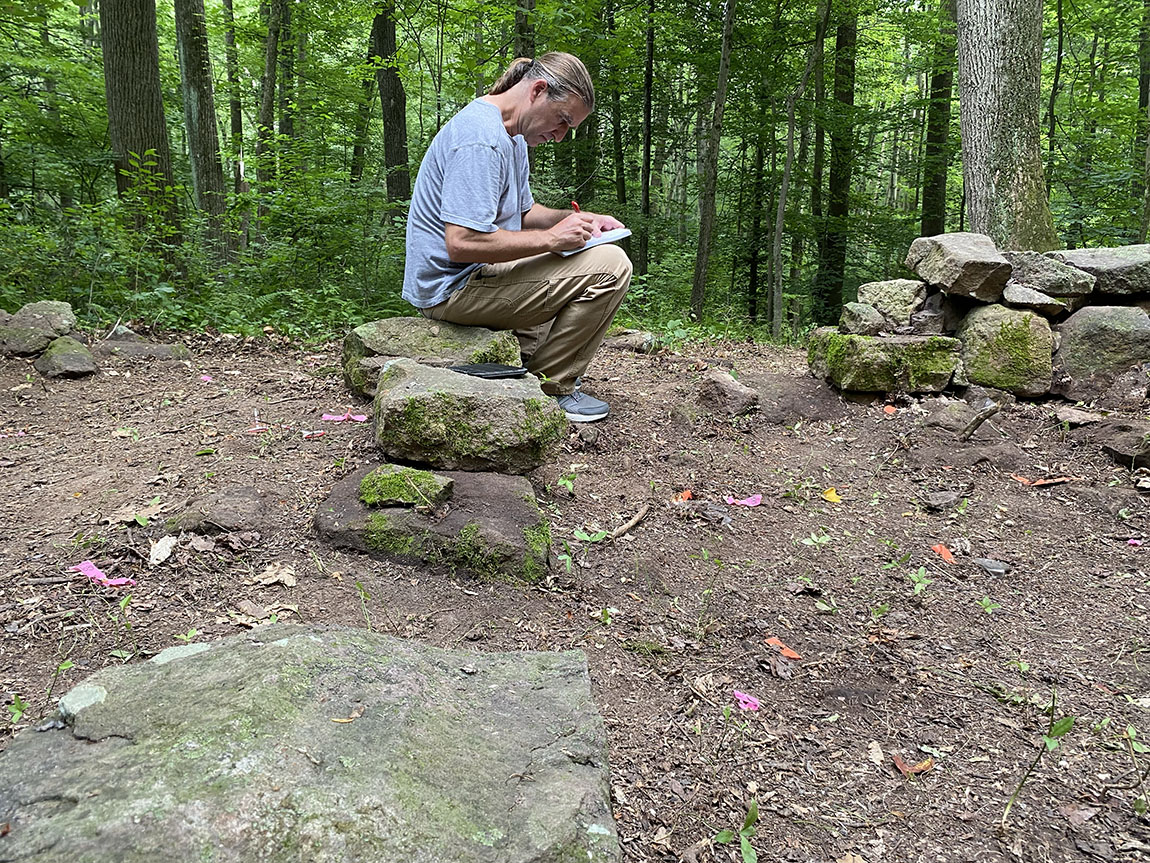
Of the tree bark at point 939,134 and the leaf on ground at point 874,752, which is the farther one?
the tree bark at point 939,134

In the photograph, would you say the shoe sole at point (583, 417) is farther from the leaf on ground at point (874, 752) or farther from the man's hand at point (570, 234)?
the leaf on ground at point (874, 752)

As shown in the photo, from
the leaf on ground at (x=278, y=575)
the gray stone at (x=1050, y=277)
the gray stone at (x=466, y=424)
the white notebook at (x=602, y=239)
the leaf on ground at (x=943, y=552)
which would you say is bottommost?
the leaf on ground at (x=943, y=552)

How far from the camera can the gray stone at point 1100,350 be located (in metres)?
4.02

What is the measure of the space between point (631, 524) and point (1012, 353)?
2648mm

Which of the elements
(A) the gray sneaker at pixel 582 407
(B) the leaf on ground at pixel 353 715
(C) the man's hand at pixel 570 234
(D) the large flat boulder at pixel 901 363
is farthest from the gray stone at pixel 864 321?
(B) the leaf on ground at pixel 353 715

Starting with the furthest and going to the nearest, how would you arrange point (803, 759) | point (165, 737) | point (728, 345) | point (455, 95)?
point (455, 95) → point (728, 345) → point (803, 759) → point (165, 737)

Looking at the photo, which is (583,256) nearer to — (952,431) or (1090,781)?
(952,431)

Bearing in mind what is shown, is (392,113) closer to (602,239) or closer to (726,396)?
(602,239)

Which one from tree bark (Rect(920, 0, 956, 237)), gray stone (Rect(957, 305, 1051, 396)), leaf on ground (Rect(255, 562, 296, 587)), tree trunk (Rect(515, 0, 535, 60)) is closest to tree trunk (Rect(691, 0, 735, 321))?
tree trunk (Rect(515, 0, 535, 60))

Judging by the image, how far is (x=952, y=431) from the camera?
12.5 feet

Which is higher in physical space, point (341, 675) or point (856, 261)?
point (856, 261)

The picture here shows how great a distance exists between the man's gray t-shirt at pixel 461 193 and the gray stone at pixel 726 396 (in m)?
1.38

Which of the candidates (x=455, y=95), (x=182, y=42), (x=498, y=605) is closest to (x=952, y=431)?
(x=498, y=605)

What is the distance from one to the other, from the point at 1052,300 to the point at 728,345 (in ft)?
7.23
